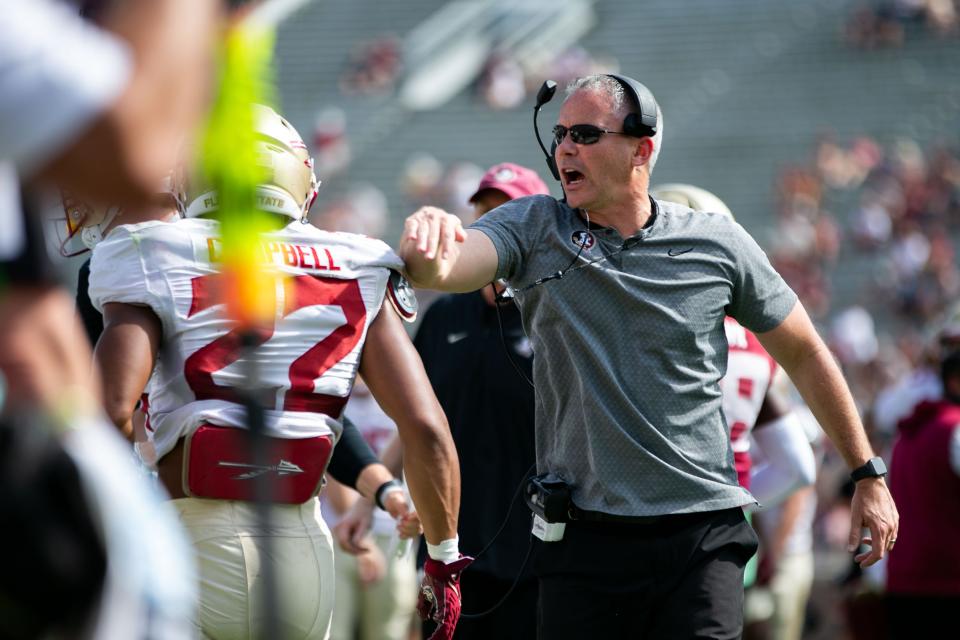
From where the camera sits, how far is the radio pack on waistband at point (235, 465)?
151 inches

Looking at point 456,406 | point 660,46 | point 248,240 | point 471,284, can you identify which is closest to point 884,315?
point 660,46

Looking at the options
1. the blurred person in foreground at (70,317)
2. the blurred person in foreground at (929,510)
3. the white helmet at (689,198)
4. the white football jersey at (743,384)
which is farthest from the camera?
the blurred person in foreground at (929,510)

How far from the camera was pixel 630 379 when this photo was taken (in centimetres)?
423

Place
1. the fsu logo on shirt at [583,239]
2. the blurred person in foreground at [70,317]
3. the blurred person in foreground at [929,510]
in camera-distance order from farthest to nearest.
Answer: the blurred person in foreground at [929,510], the fsu logo on shirt at [583,239], the blurred person in foreground at [70,317]

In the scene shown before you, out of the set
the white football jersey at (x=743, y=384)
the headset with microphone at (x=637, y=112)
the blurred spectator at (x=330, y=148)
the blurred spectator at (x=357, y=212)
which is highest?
the headset with microphone at (x=637, y=112)

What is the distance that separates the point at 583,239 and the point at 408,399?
0.73 meters

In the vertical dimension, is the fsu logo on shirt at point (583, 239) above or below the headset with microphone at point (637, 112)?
below

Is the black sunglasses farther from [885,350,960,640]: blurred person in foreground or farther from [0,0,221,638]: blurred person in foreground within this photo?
[885,350,960,640]: blurred person in foreground

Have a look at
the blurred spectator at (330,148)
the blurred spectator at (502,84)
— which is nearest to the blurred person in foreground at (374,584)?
the blurred spectator at (330,148)

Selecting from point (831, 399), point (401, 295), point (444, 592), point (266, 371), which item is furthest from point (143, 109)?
point (831, 399)

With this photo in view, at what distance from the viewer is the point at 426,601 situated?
444cm

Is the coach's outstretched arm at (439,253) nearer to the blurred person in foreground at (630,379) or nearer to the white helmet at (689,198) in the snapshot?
the blurred person in foreground at (630,379)

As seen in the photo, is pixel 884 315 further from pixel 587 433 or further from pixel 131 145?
pixel 131 145

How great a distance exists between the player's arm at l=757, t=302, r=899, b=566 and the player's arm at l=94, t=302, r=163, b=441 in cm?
188
